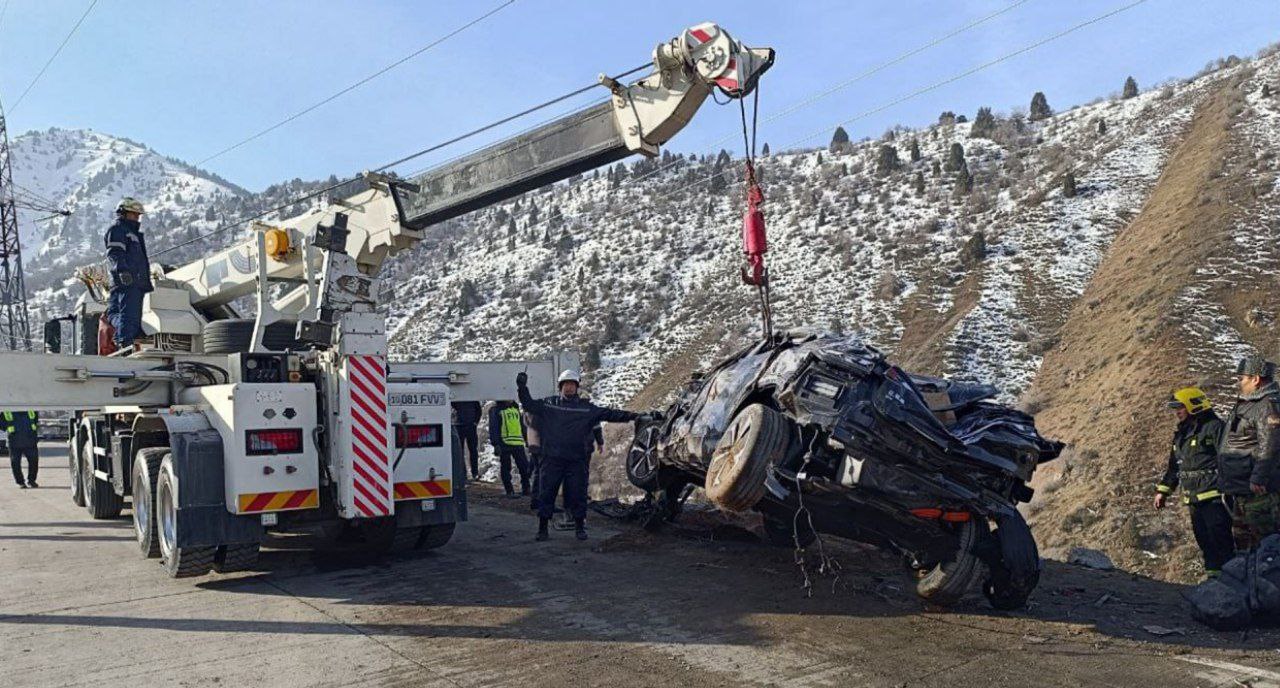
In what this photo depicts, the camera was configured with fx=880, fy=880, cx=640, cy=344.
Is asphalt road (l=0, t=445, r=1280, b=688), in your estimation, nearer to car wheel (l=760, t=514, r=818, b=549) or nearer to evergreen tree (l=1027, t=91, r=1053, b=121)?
car wheel (l=760, t=514, r=818, b=549)

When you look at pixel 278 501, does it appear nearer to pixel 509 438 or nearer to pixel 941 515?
pixel 941 515

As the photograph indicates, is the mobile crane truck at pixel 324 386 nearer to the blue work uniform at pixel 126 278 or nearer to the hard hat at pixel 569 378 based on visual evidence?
the blue work uniform at pixel 126 278

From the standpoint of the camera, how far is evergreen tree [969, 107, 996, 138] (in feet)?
137

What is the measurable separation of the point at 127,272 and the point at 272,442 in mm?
3430

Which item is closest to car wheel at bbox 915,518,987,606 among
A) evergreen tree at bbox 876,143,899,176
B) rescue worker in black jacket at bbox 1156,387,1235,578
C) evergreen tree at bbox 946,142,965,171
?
rescue worker in black jacket at bbox 1156,387,1235,578

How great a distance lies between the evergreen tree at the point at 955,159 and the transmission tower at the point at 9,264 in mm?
38473

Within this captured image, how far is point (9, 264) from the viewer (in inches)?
1483

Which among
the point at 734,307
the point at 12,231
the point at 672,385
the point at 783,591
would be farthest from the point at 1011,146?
the point at 12,231

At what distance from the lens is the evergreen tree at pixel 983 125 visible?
137 ft

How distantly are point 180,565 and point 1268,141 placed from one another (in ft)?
97.6

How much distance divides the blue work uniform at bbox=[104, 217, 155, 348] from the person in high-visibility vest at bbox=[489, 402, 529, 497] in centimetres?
475

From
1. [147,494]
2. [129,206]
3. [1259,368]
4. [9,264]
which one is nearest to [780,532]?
[1259,368]

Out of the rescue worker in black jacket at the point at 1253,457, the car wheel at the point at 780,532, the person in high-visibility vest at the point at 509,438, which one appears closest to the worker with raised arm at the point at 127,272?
the person in high-visibility vest at the point at 509,438

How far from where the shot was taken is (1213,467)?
6.50 meters
